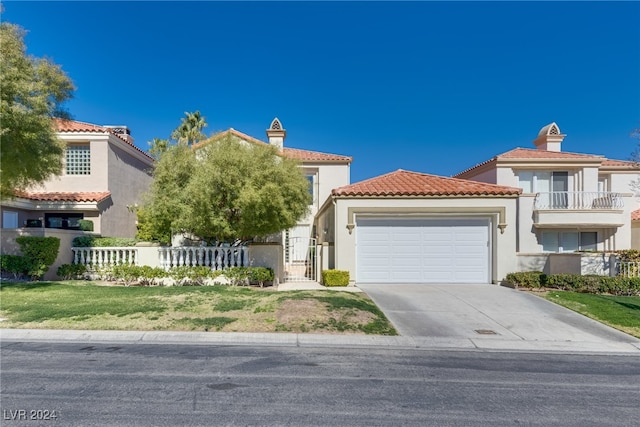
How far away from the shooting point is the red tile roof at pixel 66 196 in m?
17.8

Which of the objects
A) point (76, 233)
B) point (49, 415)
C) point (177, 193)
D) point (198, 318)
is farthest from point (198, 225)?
point (49, 415)

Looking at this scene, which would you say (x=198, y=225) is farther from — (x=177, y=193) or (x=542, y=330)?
(x=542, y=330)

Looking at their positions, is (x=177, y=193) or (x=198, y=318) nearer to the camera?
(x=198, y=318)

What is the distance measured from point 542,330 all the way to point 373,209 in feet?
23.7

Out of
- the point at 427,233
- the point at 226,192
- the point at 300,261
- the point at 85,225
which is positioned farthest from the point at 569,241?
the point at 85,225

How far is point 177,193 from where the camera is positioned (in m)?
13.2

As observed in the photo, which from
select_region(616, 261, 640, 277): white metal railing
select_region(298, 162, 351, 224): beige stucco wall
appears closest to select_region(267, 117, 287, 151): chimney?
select_region(298, 162, 351, 224): beige stucco wall

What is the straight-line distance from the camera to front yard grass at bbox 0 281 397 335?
809cm

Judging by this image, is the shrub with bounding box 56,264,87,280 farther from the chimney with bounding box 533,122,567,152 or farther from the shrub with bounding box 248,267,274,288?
the chimney with bounding box 533,122,567,152

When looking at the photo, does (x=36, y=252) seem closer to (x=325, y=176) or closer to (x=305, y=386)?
(x=305, y=386)

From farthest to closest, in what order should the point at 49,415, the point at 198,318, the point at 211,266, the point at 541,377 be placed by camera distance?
1. the point at 211,266
2. the point at 198,318
3. the point at 541,377
4. the point at 49,415

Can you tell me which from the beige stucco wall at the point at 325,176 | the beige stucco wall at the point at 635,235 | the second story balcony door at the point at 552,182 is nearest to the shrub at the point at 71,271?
the beige stucco wall at the point at 325,176

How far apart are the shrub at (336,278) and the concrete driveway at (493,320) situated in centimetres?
106

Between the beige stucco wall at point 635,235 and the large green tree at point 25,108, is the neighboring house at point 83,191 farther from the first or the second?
the beige stucco wall at point 635,235
